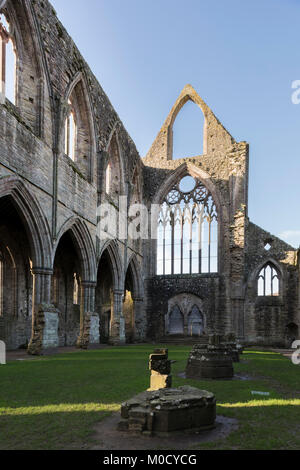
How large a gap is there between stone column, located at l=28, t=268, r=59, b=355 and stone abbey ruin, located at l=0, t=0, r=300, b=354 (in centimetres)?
4

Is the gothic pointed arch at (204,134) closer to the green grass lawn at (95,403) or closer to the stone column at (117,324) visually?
the stone column at (117,324)

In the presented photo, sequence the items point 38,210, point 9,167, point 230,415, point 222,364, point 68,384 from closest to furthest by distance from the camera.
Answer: point 230,415
point 68,384
point 222,364
point 9,167
point 38,210

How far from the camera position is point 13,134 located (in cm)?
1095

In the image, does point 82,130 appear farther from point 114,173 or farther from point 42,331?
point 42,331

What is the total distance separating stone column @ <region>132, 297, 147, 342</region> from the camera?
2283 cm

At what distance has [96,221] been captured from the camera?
1658 centimetres

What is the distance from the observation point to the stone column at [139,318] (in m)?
22.8

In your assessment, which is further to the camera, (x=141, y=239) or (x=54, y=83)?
(x=141, y=239)

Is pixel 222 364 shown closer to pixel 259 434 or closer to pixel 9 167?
pixel 259 434

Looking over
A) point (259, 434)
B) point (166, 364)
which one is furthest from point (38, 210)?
point (259, 434)

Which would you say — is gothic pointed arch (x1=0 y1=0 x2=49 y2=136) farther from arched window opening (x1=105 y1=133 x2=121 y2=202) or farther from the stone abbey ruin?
arched window opening (x1=105 y1=133 x2=121 y2=202)

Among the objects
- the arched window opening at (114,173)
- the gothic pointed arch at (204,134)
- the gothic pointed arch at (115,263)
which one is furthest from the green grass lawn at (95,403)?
the gothic pointed arch at (204,134)

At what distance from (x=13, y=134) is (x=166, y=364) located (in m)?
8.16

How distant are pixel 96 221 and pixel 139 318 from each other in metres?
8.43
